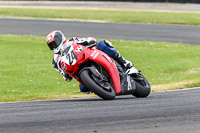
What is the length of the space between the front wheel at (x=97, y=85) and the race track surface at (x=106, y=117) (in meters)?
0.29

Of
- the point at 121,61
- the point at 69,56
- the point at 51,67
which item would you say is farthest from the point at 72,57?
the point at 51,67

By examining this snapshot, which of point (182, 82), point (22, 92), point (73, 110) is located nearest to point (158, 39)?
point (182, 82)

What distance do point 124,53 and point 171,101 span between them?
42.1ft

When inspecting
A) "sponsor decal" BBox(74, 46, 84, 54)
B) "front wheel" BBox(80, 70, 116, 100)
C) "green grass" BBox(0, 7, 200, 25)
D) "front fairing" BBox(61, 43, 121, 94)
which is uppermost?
"sponsor decal" BBox(74, 46, 84, 54)

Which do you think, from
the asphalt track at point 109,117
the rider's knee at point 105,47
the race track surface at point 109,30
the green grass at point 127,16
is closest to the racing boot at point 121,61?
the rider's knee at point 105,47

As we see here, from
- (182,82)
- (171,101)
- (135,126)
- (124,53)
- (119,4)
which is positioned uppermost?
(135,126)

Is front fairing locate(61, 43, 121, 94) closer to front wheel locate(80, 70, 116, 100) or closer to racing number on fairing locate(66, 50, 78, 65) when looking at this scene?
racing number on fairing locate(66, 50, 78, 65)

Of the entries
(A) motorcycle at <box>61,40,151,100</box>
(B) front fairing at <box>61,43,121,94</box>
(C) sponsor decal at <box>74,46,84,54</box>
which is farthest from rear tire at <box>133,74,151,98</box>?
(C) sponsor decal at <box>74,46,84,54</box>

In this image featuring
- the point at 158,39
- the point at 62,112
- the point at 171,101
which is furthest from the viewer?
Answer: the point at 158,39

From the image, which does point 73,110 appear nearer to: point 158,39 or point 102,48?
point 102,48

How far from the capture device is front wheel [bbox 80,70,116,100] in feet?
28.5

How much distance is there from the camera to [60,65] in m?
9.44

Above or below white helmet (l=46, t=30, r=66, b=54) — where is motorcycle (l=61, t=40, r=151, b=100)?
below

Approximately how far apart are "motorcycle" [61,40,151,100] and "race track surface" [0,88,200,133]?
0.51m
